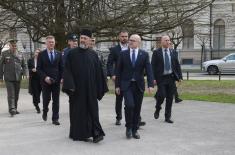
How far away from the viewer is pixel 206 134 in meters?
9.93

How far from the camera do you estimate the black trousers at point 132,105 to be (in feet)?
30.8

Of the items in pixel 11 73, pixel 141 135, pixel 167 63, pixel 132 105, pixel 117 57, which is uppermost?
pixel 117 57

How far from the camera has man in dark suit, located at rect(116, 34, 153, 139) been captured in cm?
952

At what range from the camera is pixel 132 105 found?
9.41 m

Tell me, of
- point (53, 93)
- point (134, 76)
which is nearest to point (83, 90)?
point (134, 76)

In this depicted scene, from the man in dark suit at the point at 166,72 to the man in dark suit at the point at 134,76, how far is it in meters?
1.59

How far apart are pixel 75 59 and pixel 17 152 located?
1957 mm

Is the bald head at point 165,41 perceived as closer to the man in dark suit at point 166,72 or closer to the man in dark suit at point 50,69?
the man in dark suit at point 166,72

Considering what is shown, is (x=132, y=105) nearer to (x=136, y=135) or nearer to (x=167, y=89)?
(x=136, y=135)

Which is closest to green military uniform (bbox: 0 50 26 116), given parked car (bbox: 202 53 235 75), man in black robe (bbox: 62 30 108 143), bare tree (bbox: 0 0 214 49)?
man in black robe (bbox: 62 30 108 143)

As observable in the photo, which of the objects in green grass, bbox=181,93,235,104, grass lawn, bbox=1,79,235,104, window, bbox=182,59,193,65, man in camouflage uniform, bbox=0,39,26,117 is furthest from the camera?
window, bbox=182,59,193,65

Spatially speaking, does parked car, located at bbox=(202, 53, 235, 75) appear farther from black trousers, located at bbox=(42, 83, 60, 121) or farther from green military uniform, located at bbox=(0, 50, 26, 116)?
black trousers, located at bbox=(42, 83, 60, 121)

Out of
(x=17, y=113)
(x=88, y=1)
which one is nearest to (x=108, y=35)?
(x=88, y=1)

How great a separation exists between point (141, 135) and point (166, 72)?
6.58 ft
